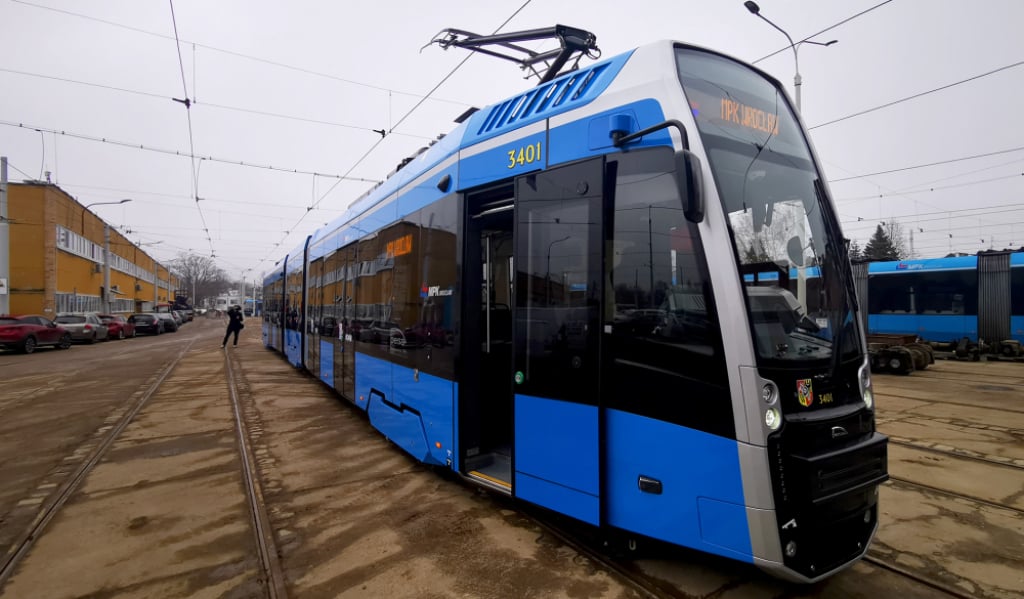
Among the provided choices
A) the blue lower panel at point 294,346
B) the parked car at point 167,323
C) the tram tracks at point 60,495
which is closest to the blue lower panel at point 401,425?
the tram tracks at point 60,495

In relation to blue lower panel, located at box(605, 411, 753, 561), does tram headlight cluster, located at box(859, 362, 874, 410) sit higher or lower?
higher

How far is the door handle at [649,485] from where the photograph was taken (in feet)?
10.5

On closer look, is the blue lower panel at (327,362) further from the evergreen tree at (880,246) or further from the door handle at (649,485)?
the evergreen tree at (880,246)

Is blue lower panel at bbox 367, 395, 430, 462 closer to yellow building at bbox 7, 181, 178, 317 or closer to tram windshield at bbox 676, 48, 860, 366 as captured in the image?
tram windshield at bbox 676, 48, 860, 366

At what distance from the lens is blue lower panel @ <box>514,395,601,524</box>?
139 inches

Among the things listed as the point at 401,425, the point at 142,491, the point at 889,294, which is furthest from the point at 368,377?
the point at 889,294

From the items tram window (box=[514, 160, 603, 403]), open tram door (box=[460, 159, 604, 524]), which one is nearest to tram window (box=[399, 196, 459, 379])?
open tram door (box=[460, 159, 604, 524])

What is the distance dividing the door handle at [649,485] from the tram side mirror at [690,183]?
5.21 ft

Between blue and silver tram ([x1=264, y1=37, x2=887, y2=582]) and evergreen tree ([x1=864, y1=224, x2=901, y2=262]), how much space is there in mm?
55012

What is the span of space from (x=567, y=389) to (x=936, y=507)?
364cm

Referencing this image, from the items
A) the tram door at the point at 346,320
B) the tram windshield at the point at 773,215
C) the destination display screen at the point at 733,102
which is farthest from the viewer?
the tram door at the point at 346,320

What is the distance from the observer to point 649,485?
10.7 ft

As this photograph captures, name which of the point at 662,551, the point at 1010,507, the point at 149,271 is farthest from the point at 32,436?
the point at 149,271

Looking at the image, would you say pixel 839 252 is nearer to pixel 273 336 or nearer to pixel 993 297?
pixel 993 297
